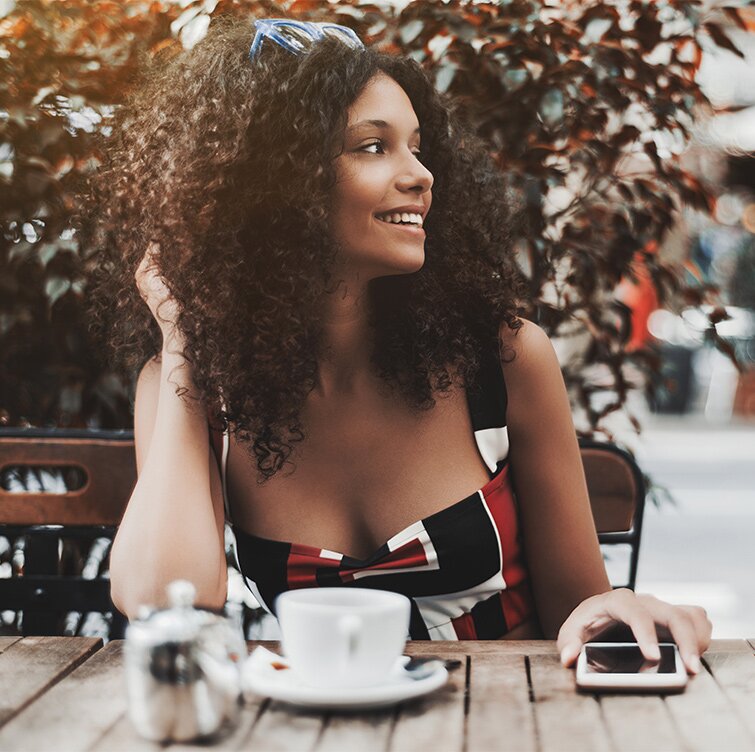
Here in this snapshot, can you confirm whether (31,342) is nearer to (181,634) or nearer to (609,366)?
(609,366)

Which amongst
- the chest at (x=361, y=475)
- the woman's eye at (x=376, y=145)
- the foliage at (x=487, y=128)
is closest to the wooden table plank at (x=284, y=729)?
the chest at (x=361, y=475)

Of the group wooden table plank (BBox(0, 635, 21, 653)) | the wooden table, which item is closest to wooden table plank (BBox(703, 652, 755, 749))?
the wooden table

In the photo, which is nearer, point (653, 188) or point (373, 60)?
point (373, 60)

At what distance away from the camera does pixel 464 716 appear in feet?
3.70

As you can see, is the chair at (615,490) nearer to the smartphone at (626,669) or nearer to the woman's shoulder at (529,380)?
the woman's shoulder at (529,380)

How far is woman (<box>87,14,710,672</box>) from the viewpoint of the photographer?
1729 mm

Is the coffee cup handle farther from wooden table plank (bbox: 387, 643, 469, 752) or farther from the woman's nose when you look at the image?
the woman's nose

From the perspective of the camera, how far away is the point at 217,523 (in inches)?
70.0

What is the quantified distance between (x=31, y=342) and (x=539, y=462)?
3.59 ft

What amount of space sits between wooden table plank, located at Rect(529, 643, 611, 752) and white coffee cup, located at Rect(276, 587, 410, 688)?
0.16 metres

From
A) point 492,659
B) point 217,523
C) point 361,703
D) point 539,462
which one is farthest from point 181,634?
point 539,462

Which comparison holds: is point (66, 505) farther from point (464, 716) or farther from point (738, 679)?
point (738, 679)

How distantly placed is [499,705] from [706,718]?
20cm

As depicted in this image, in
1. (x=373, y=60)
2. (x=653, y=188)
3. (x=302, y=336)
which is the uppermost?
(x=373, y=60)
